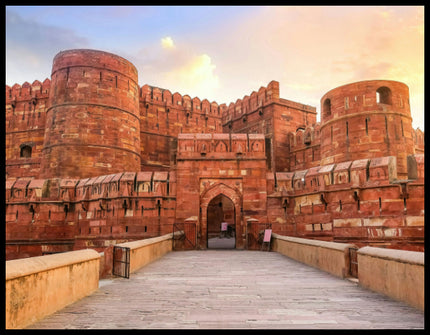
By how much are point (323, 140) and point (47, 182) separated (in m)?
12.1

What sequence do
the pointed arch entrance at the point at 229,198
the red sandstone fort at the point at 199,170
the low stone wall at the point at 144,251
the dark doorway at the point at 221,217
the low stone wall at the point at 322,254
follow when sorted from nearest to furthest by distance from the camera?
the low stone wall at the point at 322,254 < the low stone wall at the point at 144,251 < the red sandstone fort at the point at 199,170 < the pointed arch entrance at the point at 229,198 < the dark doorway at the point at 221,217

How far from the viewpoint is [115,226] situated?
14.2 metres

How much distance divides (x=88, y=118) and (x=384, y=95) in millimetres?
14020

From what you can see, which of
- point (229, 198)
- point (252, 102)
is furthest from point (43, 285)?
point (252, 102)

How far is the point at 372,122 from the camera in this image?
48.4 feet

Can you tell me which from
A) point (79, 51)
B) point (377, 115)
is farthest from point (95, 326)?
point (79, 51)

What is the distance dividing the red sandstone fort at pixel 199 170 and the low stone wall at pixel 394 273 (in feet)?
22.1

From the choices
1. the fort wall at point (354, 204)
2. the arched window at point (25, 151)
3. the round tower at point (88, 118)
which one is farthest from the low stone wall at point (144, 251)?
the arched window at point (25, 151)

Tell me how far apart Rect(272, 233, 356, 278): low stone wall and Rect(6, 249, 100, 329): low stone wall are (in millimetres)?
3797

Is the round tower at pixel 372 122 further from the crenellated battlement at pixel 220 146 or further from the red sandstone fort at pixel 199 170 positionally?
the crenellated battlement at pixel 220 146

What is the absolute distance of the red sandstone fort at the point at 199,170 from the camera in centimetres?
1186

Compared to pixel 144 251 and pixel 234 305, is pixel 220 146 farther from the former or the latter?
pixel 234 305

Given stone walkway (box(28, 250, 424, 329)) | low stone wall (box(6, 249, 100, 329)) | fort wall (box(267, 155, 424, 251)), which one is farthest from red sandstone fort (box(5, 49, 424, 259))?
low stone wall (box(6, 249, 100, 329))

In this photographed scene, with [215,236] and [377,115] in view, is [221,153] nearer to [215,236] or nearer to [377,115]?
[377,115]
